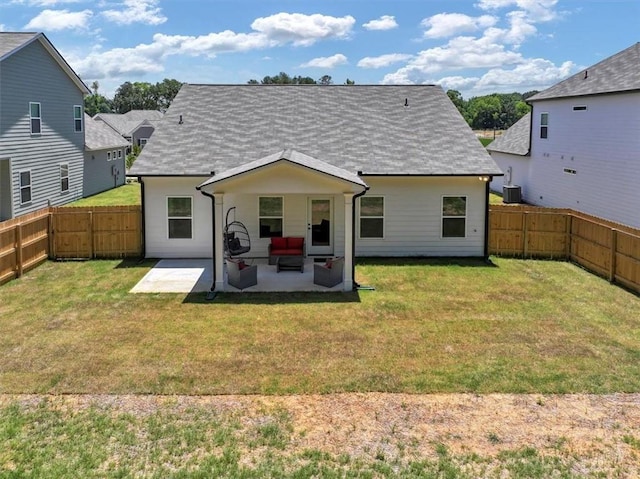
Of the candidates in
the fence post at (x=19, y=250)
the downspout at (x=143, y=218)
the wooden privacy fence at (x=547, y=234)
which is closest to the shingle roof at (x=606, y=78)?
the wooden privacy fence at (x=547, y=234)

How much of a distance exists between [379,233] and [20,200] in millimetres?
15674

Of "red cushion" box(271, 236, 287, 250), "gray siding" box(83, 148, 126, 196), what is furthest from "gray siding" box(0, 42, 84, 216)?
"red cushion" box(271, 236, 287, 250)

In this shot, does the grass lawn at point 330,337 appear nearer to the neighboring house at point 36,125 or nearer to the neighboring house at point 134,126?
the neighboring house at point 36,125

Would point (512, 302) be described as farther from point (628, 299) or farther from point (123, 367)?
point (123, 367)

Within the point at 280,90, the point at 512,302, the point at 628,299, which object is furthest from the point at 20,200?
the point at 628,299

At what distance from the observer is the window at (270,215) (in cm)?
1673

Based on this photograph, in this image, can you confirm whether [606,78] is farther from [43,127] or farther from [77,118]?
[77,118]

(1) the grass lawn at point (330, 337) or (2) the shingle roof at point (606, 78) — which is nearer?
(1) the grass lawn at point (330, 337)

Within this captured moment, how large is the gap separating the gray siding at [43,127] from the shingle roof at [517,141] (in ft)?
78.5

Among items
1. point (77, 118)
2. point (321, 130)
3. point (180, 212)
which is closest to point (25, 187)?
point (77, 118)

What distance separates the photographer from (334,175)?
518 inches

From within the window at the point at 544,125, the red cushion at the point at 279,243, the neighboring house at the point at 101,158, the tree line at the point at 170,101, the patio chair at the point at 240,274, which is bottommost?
the patio chair at the point at 240,274

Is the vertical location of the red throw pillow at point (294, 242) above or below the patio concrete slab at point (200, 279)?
above

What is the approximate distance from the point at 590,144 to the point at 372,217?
11833 millimetres
